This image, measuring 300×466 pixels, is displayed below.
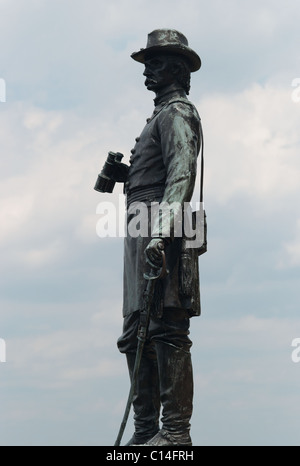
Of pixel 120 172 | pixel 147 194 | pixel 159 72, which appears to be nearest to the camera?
pixel 147 194

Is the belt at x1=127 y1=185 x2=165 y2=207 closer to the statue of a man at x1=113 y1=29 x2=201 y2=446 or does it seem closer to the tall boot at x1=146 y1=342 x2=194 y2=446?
the statue of a man at x1=113 y1=29 x2=201 y2=446

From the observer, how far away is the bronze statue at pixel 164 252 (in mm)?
9875

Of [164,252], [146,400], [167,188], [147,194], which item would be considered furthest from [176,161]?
[146,400]

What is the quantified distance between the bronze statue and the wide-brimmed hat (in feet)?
0.03

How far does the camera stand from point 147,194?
408 inches

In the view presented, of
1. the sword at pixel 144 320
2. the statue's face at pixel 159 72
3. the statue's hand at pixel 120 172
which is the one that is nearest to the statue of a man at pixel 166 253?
the statue's face at pixel 159 72

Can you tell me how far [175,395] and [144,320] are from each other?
2.62 feet

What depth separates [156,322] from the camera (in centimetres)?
1001

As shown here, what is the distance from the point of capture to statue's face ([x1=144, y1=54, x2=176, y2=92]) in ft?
34.9

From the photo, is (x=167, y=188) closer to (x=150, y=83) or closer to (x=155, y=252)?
(x=155, y=252)
